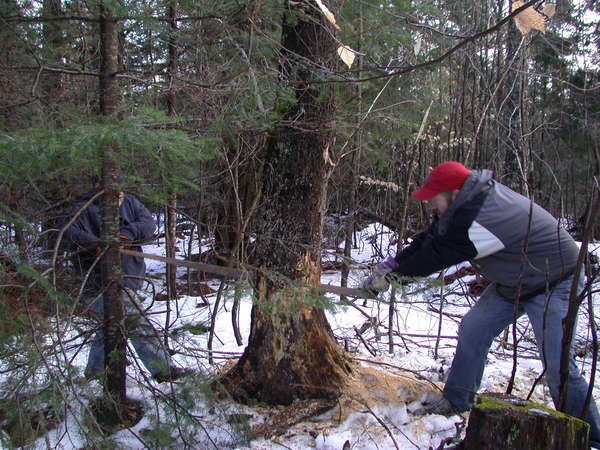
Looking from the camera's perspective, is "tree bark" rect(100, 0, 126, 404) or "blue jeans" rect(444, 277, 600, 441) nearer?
"tree bark" rect(100, 0, 126, 404)

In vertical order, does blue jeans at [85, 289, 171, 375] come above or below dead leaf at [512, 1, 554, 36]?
below

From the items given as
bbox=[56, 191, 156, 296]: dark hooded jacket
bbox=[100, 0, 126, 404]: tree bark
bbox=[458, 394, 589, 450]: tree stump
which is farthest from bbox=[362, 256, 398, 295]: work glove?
bbox=[56, 191, 156, 296]: dark hooded jacket

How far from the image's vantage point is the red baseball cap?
9.87 feet

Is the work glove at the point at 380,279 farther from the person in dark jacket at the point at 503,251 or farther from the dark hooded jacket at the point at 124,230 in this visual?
the dark hooded jacket at the point at 124,230

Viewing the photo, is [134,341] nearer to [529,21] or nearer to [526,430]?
[526,430]

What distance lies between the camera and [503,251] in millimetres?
2980

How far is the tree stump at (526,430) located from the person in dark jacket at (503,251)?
2.20 ft

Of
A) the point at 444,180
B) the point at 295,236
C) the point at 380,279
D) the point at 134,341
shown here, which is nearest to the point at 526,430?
the point at 380,279

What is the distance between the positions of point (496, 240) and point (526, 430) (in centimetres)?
117

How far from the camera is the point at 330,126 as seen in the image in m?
3.30

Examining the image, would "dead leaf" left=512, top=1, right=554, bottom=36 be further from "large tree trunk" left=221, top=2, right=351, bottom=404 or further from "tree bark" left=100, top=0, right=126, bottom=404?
"tree bark" left=100, top=0, right=126, bottom=404

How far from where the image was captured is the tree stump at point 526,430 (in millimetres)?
2029

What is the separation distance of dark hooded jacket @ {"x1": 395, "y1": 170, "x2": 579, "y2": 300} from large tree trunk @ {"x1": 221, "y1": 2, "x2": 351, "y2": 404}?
749 mm

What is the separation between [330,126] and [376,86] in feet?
7.98
